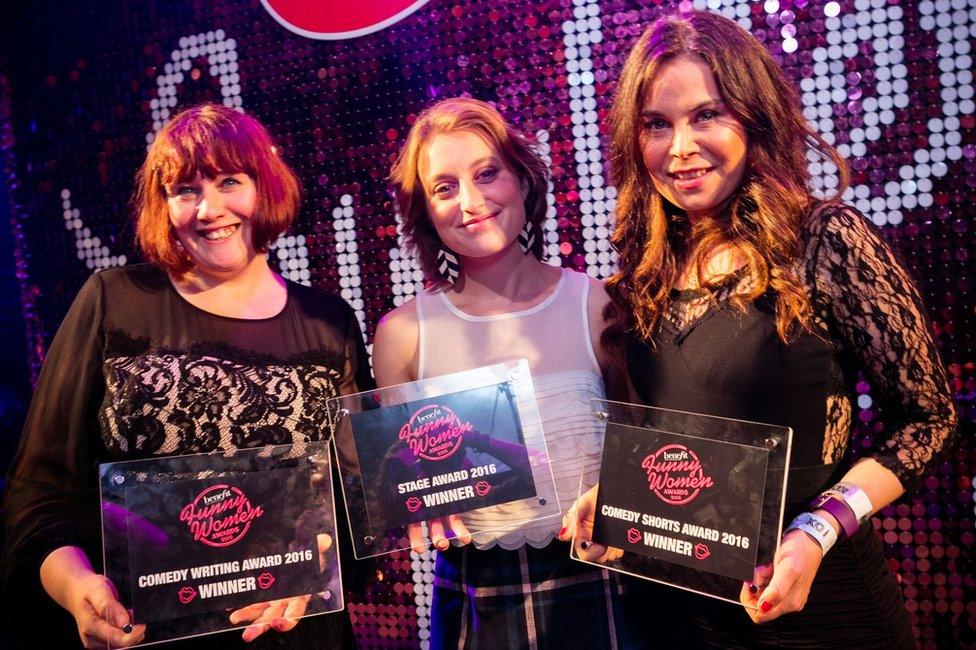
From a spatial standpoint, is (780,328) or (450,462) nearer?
(780,328)

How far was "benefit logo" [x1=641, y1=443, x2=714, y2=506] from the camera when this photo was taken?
1737 mm

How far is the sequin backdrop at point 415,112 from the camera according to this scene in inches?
100

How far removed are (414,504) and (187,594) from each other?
1.90ft

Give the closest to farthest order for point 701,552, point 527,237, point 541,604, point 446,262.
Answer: point 701,552 < point 541,604 < point 527,237 < point 446,262

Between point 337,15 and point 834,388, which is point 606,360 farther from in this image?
point 337,15

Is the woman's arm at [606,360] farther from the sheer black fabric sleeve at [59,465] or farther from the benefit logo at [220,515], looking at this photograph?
the sheer black fabric sleeve at [59,465]

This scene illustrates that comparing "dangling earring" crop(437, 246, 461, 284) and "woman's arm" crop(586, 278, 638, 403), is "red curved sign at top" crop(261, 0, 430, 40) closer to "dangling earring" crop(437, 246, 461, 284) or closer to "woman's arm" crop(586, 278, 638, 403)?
"dangling earring" crop(437, 246, 461, 284)

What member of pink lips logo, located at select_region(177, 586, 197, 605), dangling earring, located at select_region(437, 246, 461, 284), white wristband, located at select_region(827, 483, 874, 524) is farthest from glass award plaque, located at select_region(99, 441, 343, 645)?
white wristband, located at select_region(827, 483, 874, 524)

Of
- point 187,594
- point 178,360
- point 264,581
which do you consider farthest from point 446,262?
point 187,594

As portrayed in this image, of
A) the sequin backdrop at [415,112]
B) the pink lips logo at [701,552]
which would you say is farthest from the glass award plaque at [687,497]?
the sequin backdrop at [415,112]

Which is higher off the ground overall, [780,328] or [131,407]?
[780,328]

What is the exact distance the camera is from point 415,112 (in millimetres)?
3119

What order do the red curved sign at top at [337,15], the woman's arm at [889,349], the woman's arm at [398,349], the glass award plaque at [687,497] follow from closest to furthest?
1. the glass award plaque at [687,497]
2. the woman's arm at [889,349]
3. the woman's arm at [398,349]
4. the red curved sign at top at [337,15]

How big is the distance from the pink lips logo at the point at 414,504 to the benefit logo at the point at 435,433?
0.11 m
